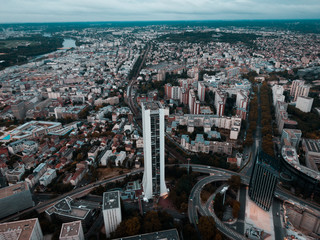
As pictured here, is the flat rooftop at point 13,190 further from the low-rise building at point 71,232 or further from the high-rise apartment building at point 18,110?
the high-rise apartment building at point 18,110

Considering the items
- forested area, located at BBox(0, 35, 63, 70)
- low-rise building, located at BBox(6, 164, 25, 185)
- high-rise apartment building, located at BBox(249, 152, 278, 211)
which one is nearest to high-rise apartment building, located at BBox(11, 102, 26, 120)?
low-rise building, located at BBox(6, 164, 25, 185)

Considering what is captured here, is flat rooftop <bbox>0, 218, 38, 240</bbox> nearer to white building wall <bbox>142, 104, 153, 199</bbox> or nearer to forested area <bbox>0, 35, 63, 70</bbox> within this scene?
white building wall <bbox>142, 104, 153, 199</bbox>

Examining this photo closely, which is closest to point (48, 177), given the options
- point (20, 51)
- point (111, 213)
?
point (111, 213)

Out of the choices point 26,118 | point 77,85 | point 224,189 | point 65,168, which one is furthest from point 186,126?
point 77,85

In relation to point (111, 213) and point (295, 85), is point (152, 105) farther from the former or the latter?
point (295, 85)

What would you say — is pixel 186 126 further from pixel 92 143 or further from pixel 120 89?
pixel 120 89
